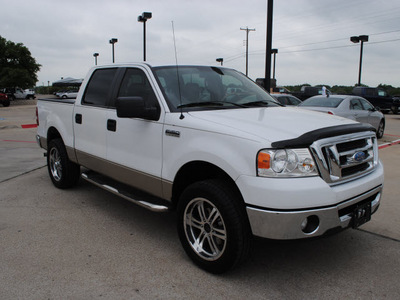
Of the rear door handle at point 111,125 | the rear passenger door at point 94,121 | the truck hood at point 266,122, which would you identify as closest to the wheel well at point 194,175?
the truck hood at point 266,122

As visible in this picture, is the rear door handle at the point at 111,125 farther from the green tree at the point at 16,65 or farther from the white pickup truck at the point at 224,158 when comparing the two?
the green tree at the point at 16,65

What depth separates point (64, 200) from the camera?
17.9 ft

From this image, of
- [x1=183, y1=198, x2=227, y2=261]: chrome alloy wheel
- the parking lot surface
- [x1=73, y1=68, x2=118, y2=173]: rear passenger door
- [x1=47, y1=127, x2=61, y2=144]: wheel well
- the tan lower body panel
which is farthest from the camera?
[x1=47, y1=127, x2=61, y2=144]: wheel well

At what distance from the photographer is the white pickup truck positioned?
287cm

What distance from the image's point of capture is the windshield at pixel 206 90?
389 centimetres

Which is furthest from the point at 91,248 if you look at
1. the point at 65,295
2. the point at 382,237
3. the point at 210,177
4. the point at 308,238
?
the point at 382,237

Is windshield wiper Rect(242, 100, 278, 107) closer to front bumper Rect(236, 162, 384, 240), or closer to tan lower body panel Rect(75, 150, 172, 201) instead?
tan lower body panel Rect(75, 150, 172, 201)

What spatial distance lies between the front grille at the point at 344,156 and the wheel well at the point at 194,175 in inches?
29.7

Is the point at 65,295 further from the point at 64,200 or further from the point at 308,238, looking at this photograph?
the point at 64,200

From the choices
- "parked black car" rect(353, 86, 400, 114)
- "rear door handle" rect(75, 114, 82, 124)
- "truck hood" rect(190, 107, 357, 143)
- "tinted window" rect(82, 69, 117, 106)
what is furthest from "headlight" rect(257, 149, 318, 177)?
"parked black car" rect(353, 86, 400, 114)

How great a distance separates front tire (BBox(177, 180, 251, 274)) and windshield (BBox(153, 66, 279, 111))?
36.8 inches

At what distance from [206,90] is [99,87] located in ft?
5.35

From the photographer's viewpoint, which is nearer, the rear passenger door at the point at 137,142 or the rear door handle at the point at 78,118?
the rear passenger door at the point at 137,142

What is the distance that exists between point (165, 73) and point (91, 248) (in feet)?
6.46
